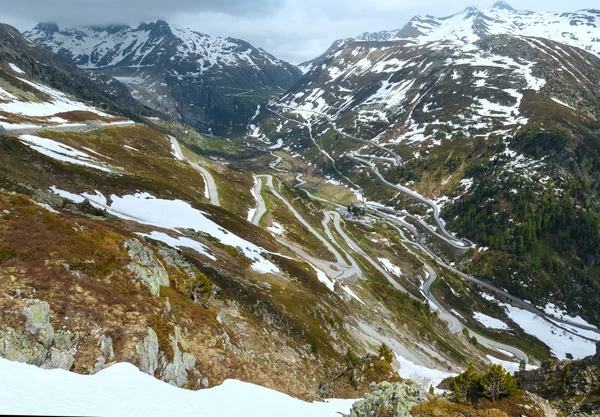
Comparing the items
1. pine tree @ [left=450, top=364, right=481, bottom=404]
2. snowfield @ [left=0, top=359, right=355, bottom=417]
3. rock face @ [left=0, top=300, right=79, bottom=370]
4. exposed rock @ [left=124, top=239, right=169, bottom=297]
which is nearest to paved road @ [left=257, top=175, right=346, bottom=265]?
pine tree @ [left=450, top=364, right=481, bottom=404]

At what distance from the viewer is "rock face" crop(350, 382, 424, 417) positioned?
22.9m

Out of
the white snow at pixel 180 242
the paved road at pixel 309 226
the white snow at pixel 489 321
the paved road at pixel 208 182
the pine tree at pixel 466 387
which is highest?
the pine tree at pixel 466 387

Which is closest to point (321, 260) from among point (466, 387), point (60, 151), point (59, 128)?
point (466, 387)

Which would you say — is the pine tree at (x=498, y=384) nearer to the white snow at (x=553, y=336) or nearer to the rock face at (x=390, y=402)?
the rock face at (x=390, y=402)

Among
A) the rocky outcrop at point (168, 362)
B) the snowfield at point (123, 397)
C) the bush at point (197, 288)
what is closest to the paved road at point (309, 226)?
the bush at point (197, 288)

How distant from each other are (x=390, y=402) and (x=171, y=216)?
58739mm

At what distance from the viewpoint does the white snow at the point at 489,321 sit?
141788 mm

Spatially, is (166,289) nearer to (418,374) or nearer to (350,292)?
(418,374)

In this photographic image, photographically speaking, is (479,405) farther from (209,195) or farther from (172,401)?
(209,195)

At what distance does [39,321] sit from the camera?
17266 mm

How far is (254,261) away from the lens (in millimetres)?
67688

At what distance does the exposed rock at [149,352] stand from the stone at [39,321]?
15.7 ft

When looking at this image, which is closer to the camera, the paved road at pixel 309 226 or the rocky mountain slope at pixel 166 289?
the rocky mountain slope at pixel 166 289

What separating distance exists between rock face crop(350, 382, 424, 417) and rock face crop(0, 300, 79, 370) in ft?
64.0
